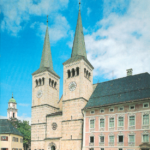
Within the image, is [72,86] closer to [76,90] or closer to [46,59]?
[76,90]

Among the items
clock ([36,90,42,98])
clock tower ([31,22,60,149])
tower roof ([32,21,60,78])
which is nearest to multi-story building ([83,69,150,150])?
clock tower ([31,22,60,149])

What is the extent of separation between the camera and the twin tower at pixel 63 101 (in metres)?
48.7

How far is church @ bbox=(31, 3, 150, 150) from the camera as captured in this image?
42525mm

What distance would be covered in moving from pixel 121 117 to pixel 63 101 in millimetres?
16737

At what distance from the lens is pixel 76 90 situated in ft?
167

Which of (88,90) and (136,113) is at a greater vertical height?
(88,90)

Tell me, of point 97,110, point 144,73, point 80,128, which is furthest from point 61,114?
point 144,73

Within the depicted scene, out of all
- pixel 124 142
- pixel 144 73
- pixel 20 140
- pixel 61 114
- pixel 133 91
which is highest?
pixel 144 73

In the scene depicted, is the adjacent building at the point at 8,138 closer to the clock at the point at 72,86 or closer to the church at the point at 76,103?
the church at the point at 76,103

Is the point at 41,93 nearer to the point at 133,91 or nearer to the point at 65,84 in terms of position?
the point at 65,84

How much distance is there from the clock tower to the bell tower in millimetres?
7500

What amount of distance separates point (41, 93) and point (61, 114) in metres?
10.1

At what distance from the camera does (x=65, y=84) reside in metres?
54.0

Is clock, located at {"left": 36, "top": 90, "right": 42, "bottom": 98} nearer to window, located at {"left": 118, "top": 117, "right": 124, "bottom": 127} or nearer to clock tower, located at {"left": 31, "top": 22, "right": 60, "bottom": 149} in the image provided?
clock tower, located at {"left": 31, "top": 22, "right": 60, "bottom": 149}
